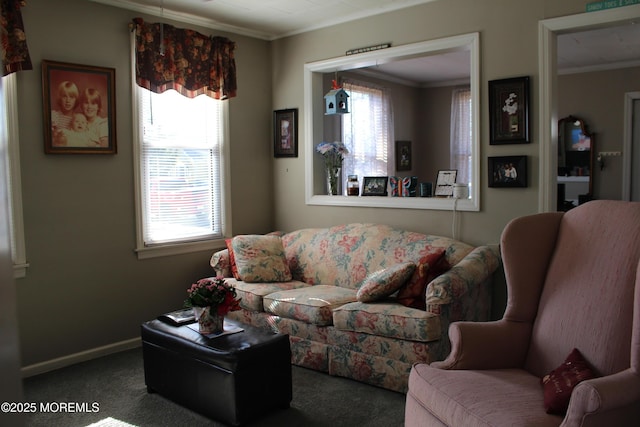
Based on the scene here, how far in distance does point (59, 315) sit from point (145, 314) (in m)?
0.72

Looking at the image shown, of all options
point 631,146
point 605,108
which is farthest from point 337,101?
point 631,146

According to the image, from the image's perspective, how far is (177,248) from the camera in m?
4.73

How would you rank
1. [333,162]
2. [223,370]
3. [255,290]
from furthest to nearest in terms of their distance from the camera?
[333,162] → [255,290] → [223,370]

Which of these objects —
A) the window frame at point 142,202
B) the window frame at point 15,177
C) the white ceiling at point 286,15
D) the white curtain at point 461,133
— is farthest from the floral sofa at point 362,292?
the white curtain at point 461,133

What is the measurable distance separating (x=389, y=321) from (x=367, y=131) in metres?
4.06

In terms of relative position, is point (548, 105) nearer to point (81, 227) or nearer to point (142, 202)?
point (142, 202)

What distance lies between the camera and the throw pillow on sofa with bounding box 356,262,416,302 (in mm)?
3678

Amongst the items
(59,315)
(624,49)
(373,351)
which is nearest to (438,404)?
(373,351)

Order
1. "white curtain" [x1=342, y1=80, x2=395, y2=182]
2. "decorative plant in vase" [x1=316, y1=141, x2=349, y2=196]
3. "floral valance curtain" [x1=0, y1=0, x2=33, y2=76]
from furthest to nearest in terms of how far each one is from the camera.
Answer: "white curtain" [x1=342, y1=80, x2=395, y2=182] → "decorative plant in vase" [x1=316, y1=141, x2=349, y2=196] → "floral valance curtain" [x1=0, y1=0, x2=33, y2=76]

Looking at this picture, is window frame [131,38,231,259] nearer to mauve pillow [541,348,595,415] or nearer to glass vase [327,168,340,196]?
glass vase [327,168,340,196]

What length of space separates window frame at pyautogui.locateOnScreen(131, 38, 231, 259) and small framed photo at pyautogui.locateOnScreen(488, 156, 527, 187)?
235 centimetres

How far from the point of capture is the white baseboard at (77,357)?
383 centimetres

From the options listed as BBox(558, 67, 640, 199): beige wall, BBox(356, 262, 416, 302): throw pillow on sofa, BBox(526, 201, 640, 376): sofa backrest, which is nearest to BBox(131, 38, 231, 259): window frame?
BBox(356, 262, 416, 302): throw pillow on sofa

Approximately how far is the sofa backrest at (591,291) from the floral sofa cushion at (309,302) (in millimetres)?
1531
